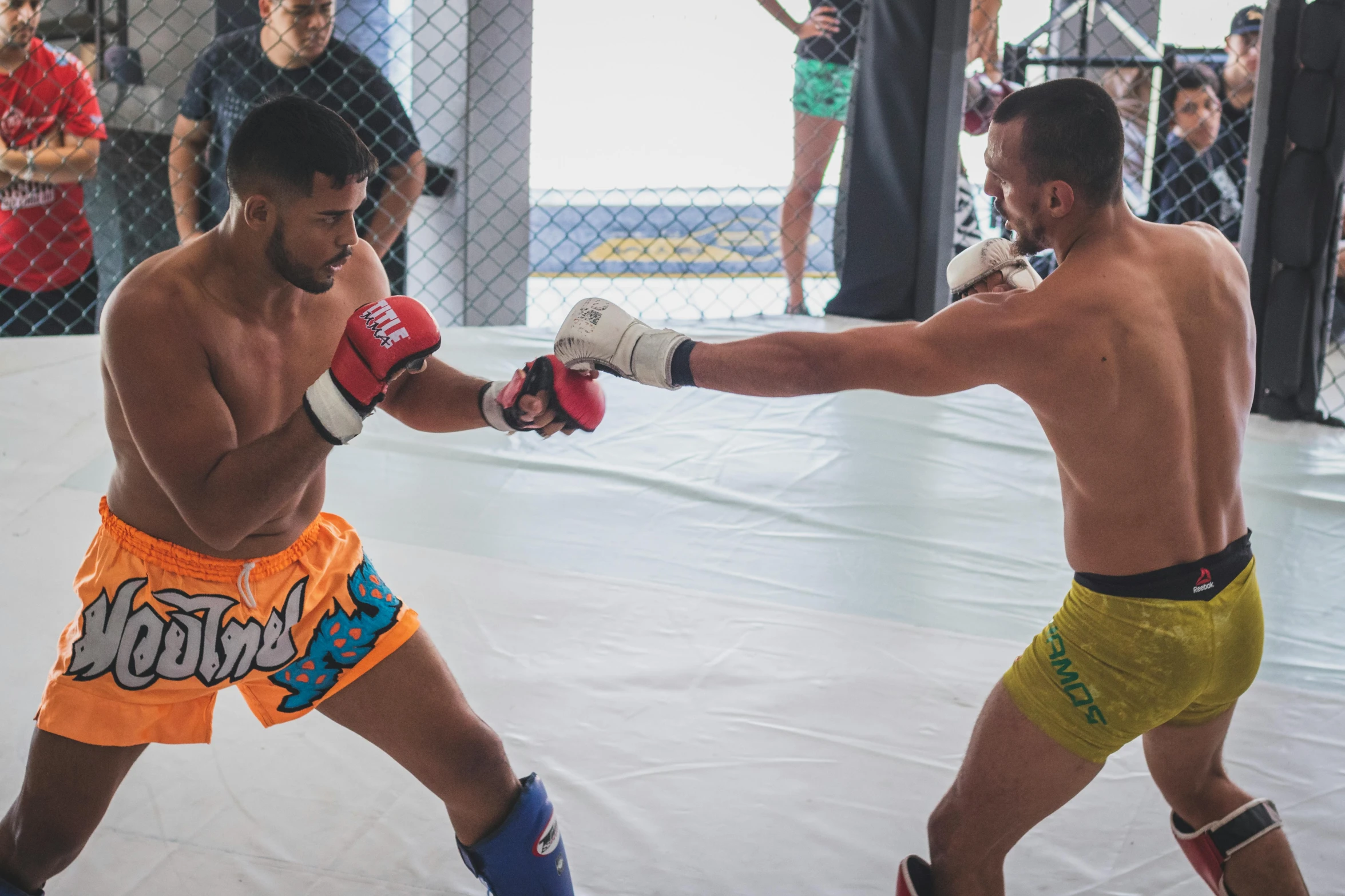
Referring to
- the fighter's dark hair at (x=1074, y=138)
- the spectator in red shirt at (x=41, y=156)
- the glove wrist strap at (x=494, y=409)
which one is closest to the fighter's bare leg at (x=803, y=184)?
the spectator in red shirt at (x=41, y=156)

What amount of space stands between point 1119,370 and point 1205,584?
0.28 meters

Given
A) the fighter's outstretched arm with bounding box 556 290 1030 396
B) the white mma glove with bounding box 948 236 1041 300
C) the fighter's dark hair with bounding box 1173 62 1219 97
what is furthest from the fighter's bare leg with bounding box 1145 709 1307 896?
the fighter's dark hair with bounding box 1173 62 1219 97

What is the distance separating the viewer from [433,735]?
1.45 m

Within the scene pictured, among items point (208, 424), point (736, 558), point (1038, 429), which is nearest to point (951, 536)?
point (736, 558)

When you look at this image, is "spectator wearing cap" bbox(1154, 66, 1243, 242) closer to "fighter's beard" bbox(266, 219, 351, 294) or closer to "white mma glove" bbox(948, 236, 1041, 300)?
"white mma glove" bbox(948, 236, 1041, 300)

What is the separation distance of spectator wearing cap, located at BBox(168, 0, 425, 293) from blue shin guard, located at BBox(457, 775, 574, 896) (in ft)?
8.19

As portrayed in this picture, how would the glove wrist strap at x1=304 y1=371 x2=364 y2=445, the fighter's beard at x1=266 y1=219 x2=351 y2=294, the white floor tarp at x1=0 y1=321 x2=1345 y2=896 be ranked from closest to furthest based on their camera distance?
the glove wrist strap at x1=304 y1=371 x2=364 y2=445
the fighter's beard at x1=266 y1=219 x2=351 y2=294
the white floor tarp at x1=0 y1=321 x2=1345 y2=896

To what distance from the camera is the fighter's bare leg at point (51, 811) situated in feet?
4.28

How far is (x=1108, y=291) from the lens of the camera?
133 cm

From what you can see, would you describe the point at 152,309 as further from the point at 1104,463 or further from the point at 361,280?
the point at 1104,463

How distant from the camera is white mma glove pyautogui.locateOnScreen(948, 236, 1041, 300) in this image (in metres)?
1.63

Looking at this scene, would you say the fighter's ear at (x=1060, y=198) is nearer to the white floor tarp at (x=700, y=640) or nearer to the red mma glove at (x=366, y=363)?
the red mma glove at (x=366, y=363)

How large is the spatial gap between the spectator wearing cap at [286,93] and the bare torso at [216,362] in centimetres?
216

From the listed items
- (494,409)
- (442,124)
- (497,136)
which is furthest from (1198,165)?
(494,409)
